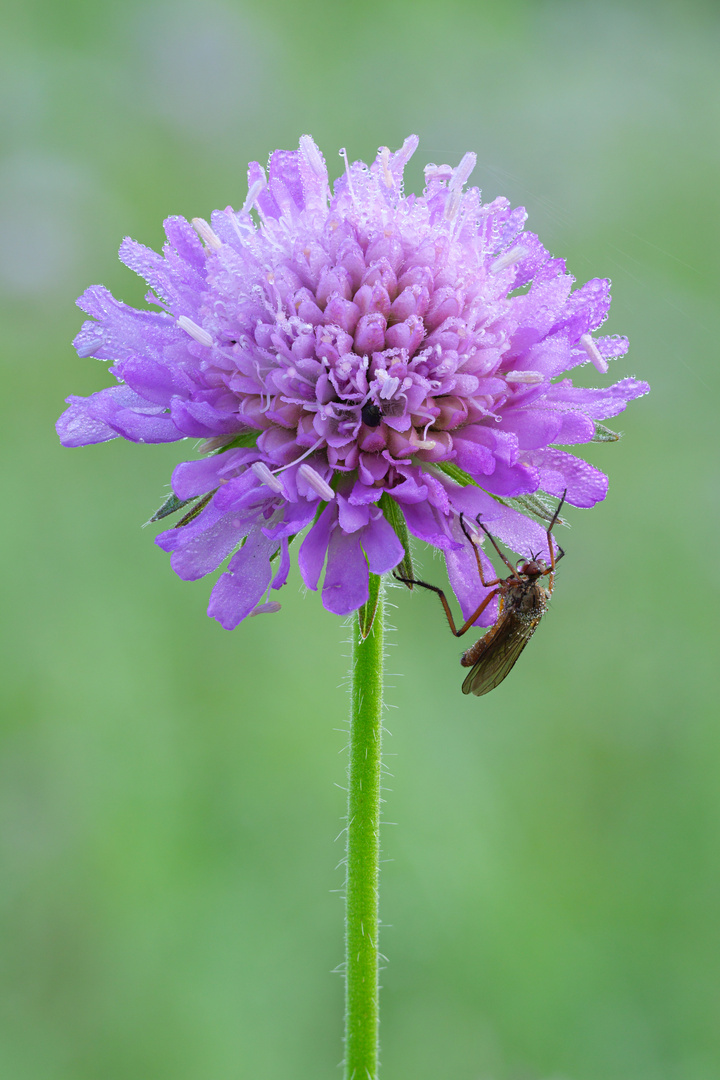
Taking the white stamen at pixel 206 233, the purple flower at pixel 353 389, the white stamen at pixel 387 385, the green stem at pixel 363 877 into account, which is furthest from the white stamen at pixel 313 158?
the green stem at pixel 363 877

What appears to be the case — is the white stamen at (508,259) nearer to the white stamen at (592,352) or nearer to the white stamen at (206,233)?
the white stamen at (592,352)

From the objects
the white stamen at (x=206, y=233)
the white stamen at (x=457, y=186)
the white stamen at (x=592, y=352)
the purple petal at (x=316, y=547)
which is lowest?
the purple petal at (x=316, y=547)

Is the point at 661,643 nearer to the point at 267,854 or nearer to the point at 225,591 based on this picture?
the point at 267,854

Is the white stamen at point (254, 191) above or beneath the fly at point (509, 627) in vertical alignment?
above

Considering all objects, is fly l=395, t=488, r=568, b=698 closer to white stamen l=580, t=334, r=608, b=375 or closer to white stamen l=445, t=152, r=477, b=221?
white stamen l=580, t=334, r=608, b=375

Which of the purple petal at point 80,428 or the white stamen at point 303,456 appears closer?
the white stamen at point 303,456

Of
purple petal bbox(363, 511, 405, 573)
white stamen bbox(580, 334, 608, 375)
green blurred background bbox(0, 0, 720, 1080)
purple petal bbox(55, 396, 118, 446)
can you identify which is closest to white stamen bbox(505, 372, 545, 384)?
white stamen bbox(580, 334, 608, 375)

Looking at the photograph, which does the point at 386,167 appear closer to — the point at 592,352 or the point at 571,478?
the point at 592,352
